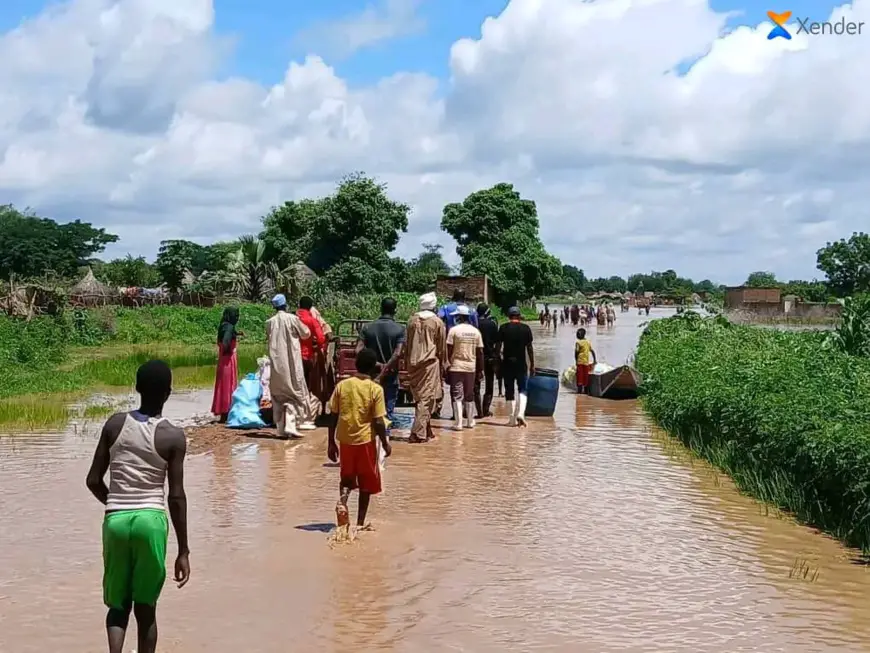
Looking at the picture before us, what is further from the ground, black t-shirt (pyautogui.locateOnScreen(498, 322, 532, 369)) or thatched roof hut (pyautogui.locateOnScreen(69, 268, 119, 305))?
thatched roof hut (pyautogui.locateOnScreen(69, 268, 119, 305))

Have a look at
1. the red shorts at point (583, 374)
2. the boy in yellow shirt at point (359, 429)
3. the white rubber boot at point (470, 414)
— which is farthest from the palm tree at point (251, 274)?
the boy in yellow shirt at point (359, 429)

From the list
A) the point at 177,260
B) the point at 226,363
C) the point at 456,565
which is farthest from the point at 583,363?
the point at 177,260

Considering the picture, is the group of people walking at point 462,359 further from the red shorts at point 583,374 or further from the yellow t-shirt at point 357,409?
the yellow t-shirt at point 357,409

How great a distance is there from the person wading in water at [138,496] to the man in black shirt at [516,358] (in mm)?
9715

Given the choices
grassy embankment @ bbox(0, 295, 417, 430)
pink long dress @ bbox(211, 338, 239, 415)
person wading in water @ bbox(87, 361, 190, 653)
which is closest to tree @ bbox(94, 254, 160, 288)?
grassy embankment @ bbox(0, 295, 417, 430)

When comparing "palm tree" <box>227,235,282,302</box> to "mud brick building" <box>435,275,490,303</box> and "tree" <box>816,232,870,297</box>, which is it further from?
"tree" <box>816,232,870,297</box>

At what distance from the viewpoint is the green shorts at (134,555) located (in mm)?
4883

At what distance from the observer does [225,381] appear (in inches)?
590

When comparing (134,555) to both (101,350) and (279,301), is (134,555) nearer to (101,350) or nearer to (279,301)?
(279,301)

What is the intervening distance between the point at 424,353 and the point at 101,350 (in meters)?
21.1

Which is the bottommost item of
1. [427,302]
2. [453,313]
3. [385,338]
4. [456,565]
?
[456,565]

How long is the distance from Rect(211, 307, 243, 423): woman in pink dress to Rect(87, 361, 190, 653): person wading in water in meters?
9.03

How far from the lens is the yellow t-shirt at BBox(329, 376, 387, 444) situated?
8.15 m

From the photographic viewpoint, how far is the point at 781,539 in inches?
350
